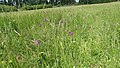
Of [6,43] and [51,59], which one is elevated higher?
[6,43]

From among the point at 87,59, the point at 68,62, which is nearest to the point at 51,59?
the point at 68,62

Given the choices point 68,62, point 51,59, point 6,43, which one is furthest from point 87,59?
point 6,43

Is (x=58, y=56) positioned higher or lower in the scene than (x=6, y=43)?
lower

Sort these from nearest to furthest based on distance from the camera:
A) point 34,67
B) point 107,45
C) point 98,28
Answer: point 34,67, point 107,45, point 98,28

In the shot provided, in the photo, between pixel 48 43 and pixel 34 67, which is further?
pixel 48 43

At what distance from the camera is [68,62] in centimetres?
139

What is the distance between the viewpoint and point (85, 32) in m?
2.36

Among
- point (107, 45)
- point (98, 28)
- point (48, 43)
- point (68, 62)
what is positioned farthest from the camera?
point (98, 28)

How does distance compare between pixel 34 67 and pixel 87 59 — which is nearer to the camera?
pixel 34 67

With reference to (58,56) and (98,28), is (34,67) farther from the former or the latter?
(98,28)

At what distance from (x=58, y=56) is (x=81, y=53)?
0.70 ft

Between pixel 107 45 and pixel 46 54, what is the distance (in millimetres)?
684

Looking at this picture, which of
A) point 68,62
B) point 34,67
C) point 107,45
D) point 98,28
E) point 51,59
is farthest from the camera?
point 98,28

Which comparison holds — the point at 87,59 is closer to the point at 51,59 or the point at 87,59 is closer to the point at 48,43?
the point at 51,59
